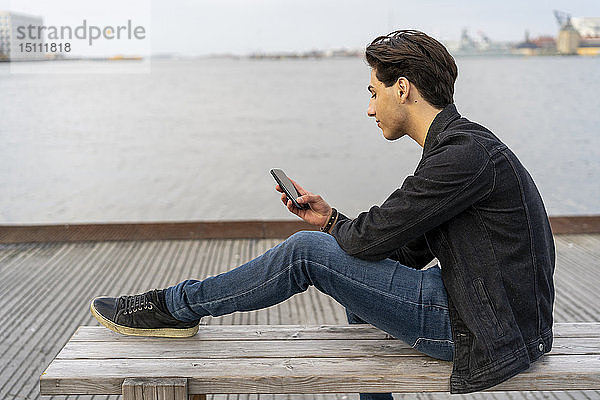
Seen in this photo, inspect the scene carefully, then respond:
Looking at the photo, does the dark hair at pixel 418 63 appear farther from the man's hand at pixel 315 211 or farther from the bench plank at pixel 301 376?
the bench plank at pixel 301 376

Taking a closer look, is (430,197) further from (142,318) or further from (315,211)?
(142,318)

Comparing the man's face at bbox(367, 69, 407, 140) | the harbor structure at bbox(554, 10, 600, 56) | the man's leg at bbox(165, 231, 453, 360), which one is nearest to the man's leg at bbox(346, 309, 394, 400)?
the man's leg at bbox(165, 231, 453, 360)

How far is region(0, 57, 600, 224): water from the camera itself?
23.5 ft

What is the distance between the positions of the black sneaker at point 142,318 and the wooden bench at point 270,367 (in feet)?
0.08

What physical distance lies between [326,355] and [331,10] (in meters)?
11.1

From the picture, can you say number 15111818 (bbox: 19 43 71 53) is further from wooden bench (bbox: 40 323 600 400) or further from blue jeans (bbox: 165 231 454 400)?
blue jeans (bbox: 165 231 454 400)

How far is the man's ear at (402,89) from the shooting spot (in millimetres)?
1725

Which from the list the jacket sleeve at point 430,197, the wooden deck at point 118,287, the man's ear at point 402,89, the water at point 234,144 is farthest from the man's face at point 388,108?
the water at point 234,144

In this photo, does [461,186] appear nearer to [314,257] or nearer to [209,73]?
[314,257]

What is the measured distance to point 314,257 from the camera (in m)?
1.71

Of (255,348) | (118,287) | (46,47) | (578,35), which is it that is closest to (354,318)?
(255,348)

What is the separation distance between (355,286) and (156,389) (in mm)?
515

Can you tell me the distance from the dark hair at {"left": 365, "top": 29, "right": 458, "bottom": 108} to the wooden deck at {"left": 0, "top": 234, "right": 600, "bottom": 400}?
1.25m

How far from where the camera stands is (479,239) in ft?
5.37
